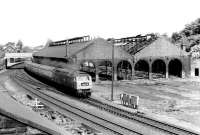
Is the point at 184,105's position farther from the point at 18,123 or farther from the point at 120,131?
the point at 18,123

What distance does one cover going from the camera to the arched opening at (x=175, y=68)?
54.2 metres

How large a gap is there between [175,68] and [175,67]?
200 millimetres

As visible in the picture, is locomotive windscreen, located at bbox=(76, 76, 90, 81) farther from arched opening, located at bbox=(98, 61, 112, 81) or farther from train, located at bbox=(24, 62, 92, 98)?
arched opening, located at bbox=(98, 61, 112, 81)

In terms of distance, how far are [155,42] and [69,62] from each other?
54.9ft

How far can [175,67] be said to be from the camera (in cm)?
5591

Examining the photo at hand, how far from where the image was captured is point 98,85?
44.2 meters

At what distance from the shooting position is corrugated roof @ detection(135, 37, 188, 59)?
51.6 meters

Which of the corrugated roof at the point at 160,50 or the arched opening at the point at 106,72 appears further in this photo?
the arched opening at the point at 106,72

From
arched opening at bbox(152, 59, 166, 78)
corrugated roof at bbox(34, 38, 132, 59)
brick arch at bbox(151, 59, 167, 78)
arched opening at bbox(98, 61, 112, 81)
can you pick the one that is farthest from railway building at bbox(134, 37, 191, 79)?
arched opening at bbox(98, 61, 112, 81)

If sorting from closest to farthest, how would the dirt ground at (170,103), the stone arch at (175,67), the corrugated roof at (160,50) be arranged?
the dirt ground at (170,103)
the corrugated roof at (160,50)
the stone arch at (175,67)

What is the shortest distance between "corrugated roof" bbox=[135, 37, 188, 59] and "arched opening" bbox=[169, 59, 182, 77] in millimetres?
2075

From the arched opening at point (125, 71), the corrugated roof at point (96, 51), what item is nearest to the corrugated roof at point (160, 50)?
the corrugated roof at point (96, 51)

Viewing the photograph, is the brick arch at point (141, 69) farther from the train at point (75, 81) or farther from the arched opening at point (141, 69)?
the train at point (75, 81)

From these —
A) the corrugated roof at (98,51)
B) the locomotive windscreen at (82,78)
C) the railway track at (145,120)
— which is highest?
the corrugated roof at (98,51)
